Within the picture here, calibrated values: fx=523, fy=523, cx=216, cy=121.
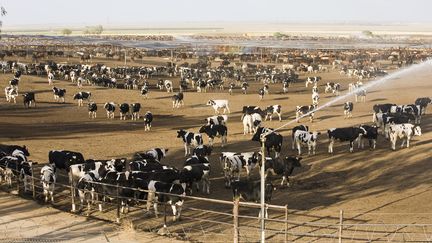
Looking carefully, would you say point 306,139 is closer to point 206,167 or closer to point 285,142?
point 285,142

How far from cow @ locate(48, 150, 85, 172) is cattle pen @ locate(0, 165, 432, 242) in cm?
240

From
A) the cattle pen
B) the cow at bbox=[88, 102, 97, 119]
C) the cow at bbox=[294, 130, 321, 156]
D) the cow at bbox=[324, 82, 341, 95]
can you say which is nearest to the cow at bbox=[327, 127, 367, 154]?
the cow at bbox=[294, 130, 321, 156]

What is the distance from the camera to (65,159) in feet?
72.7

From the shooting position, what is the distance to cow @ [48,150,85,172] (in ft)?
71.6

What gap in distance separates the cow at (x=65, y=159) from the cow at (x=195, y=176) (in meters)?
4.93

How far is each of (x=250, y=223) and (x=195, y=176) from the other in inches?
149

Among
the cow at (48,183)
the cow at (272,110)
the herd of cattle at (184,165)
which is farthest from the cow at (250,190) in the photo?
the cow at (272,110)

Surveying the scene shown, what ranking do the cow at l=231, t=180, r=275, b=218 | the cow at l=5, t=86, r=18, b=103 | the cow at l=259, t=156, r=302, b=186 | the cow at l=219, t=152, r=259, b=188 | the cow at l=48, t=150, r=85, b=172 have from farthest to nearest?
the cow at l=5, t=86, r=18, b=103, the cow at l=48, t=150, r=85, b=172, the cow at l=219, t=152, r=259, b=188, the cow at l=259, t=156, r=302, b=186, the cow at l=231, t=180, r=275, b=218

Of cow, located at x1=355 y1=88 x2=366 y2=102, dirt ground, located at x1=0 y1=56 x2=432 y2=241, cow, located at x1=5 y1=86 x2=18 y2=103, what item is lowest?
dirt ground, located at x1=0 y1=56 x2=432 y2=241

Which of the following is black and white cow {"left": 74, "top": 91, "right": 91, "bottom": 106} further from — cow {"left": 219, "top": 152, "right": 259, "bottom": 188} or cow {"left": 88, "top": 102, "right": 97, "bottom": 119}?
cow {"left": 219, "top": 152, "right": 259, "bottom": 188}

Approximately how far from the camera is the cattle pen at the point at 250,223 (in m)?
15.1

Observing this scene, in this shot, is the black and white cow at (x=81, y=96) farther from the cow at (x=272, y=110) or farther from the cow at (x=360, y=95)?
the cow at (x=360, y=95)

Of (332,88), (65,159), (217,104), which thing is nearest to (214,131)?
(65,159)

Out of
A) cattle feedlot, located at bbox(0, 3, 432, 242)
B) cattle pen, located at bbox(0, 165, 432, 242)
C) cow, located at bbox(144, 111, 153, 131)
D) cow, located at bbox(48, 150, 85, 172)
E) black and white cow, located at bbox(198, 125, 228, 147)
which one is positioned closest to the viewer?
cattle pen, located at bbox(0, 165, 432, 242)
